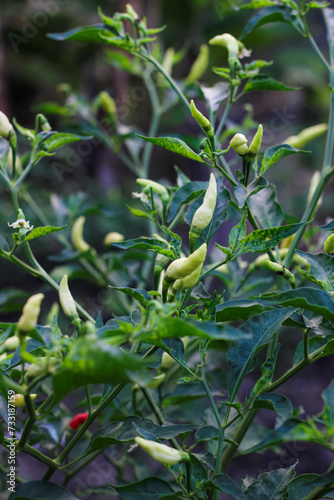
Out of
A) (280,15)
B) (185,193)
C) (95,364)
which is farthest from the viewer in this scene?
(280,15)

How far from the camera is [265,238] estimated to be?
17.5 inches

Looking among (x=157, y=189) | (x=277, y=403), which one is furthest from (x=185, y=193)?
(x=277, y=403)

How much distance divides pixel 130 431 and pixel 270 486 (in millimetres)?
152

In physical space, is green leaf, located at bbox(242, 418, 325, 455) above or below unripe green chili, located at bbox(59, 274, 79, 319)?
below

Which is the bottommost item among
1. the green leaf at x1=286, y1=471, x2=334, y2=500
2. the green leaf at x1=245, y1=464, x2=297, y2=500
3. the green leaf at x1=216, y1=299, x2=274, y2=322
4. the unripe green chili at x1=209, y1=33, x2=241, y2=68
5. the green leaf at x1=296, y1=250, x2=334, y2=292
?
the green leaf at x1=245, y1=464, x2=297, y2=500

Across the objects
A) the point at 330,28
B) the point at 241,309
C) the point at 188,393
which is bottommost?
the point at 188,393

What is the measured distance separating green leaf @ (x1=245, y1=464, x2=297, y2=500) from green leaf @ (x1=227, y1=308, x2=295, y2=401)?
0.29ft

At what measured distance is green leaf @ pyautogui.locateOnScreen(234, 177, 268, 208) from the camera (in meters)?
0.46

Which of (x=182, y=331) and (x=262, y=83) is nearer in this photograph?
(x=182, y=331)

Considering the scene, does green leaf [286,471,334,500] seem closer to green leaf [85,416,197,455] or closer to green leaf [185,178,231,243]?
green leaf [85,416,197,455]

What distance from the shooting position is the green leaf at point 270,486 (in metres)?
0.47

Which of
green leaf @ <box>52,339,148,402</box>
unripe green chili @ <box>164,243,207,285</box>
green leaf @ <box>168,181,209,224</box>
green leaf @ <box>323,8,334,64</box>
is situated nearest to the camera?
green leaf @ <box>52,339,148,402</box>

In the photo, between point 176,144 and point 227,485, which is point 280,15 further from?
point 227,485

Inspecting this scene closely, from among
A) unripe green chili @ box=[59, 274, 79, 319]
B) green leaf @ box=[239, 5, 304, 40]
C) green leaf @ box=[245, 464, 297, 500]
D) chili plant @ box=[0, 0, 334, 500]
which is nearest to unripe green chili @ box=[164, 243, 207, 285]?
chili plant @ box=[0, 0, 334, 500]
